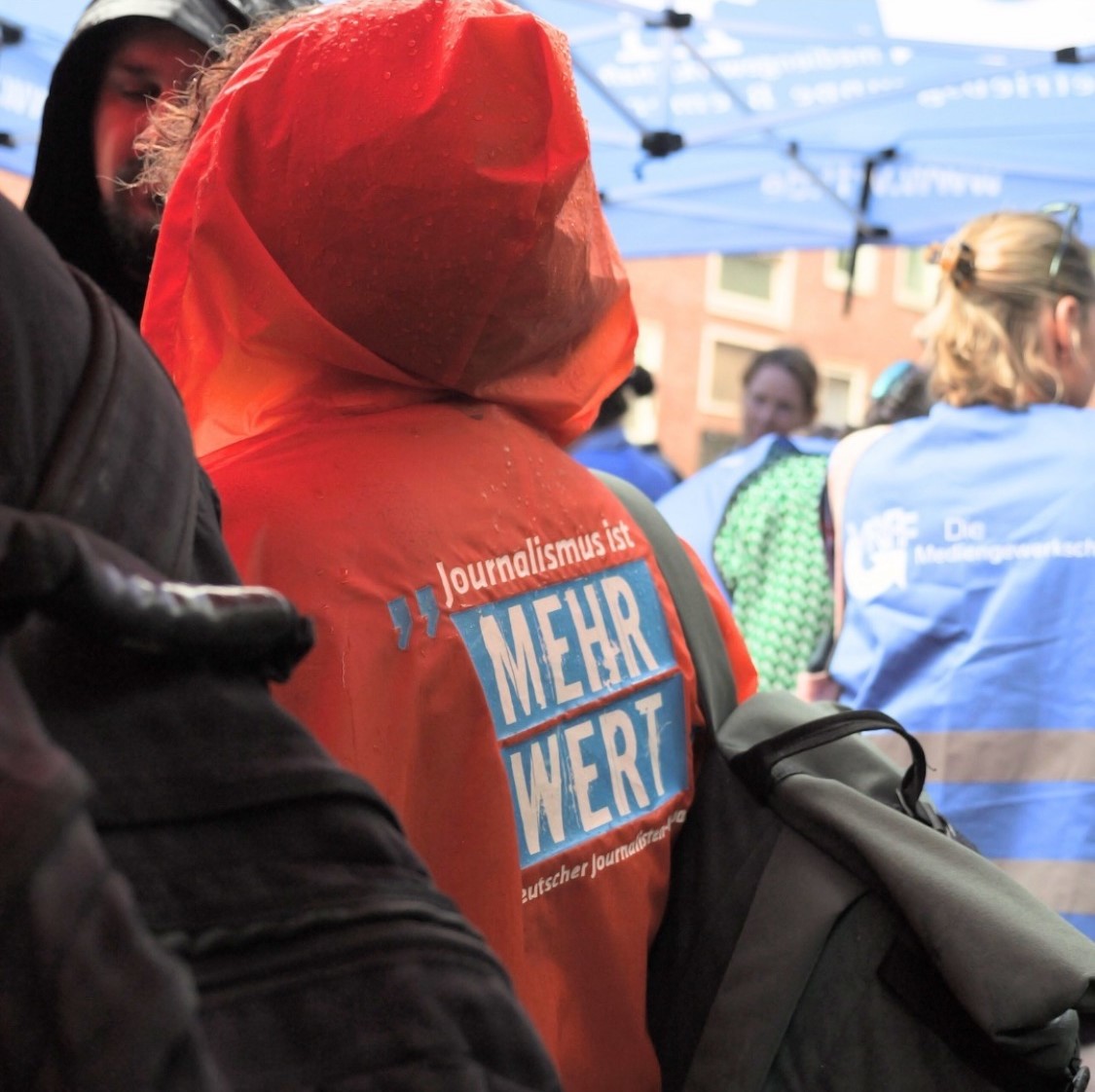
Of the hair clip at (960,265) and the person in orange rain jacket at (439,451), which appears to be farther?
the hair clip at (960,265)

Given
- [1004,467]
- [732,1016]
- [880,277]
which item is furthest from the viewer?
[880,277]

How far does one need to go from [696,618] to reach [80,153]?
105cm

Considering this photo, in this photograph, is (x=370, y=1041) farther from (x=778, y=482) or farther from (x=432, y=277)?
(x=778, y=482)

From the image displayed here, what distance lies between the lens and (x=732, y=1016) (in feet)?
4.01

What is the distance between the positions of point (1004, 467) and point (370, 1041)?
6.60 feet

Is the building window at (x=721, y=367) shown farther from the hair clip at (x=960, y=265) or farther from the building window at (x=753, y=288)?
the hair clip at (x=960, y=265)

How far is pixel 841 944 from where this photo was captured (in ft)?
4.02

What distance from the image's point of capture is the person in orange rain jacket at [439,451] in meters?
1.14

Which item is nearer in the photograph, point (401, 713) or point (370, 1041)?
point (370, 1041)

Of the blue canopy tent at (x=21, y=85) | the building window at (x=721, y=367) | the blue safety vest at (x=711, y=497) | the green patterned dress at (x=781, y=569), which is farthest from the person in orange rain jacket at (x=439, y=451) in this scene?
the building window at (x=721, y=367)

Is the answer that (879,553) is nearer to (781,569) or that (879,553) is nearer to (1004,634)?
(1004,634)

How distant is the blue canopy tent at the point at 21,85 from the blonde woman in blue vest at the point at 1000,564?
293 cm

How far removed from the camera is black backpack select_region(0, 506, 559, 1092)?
51cm

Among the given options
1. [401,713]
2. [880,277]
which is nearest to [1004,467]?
[401,713]
